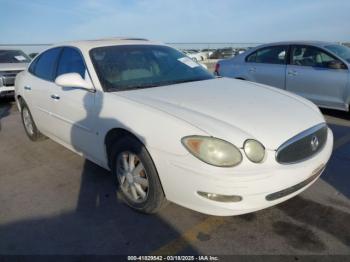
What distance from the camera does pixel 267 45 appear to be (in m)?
7.21

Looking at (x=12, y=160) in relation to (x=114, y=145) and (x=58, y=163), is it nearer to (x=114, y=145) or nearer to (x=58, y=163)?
(x=58, y=163)

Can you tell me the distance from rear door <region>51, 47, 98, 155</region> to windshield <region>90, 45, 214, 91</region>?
21 centimetres

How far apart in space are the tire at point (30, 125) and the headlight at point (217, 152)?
3553mm

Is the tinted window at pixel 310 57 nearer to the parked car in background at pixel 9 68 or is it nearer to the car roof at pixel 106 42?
the car roof at pixel 106 42

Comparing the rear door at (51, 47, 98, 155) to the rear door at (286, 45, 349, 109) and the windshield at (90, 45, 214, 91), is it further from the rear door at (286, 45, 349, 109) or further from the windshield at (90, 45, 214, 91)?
the rear door at (286, 45, 349, 109)

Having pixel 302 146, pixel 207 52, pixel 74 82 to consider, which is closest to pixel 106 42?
pixel 74 82

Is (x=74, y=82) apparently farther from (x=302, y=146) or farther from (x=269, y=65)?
(x=269, y=65)

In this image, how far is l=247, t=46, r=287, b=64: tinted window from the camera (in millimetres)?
6930

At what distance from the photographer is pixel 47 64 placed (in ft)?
15.4

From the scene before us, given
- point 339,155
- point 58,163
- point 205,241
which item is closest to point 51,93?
point 58,163

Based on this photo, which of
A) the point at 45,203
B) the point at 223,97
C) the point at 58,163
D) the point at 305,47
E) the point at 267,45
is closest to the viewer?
the point at 223,97

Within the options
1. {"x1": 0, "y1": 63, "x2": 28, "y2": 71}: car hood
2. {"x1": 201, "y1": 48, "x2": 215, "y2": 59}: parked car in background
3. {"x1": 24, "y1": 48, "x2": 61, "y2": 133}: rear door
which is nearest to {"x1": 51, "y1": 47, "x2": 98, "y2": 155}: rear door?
{"x1": 24, "y1": 48, "x2": 61, "y2": 133}: rear door

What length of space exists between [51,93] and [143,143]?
1939 mm

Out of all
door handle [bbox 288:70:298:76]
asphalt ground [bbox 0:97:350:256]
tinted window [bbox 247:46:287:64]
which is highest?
tinted window [bbox 247:46:287:64]
